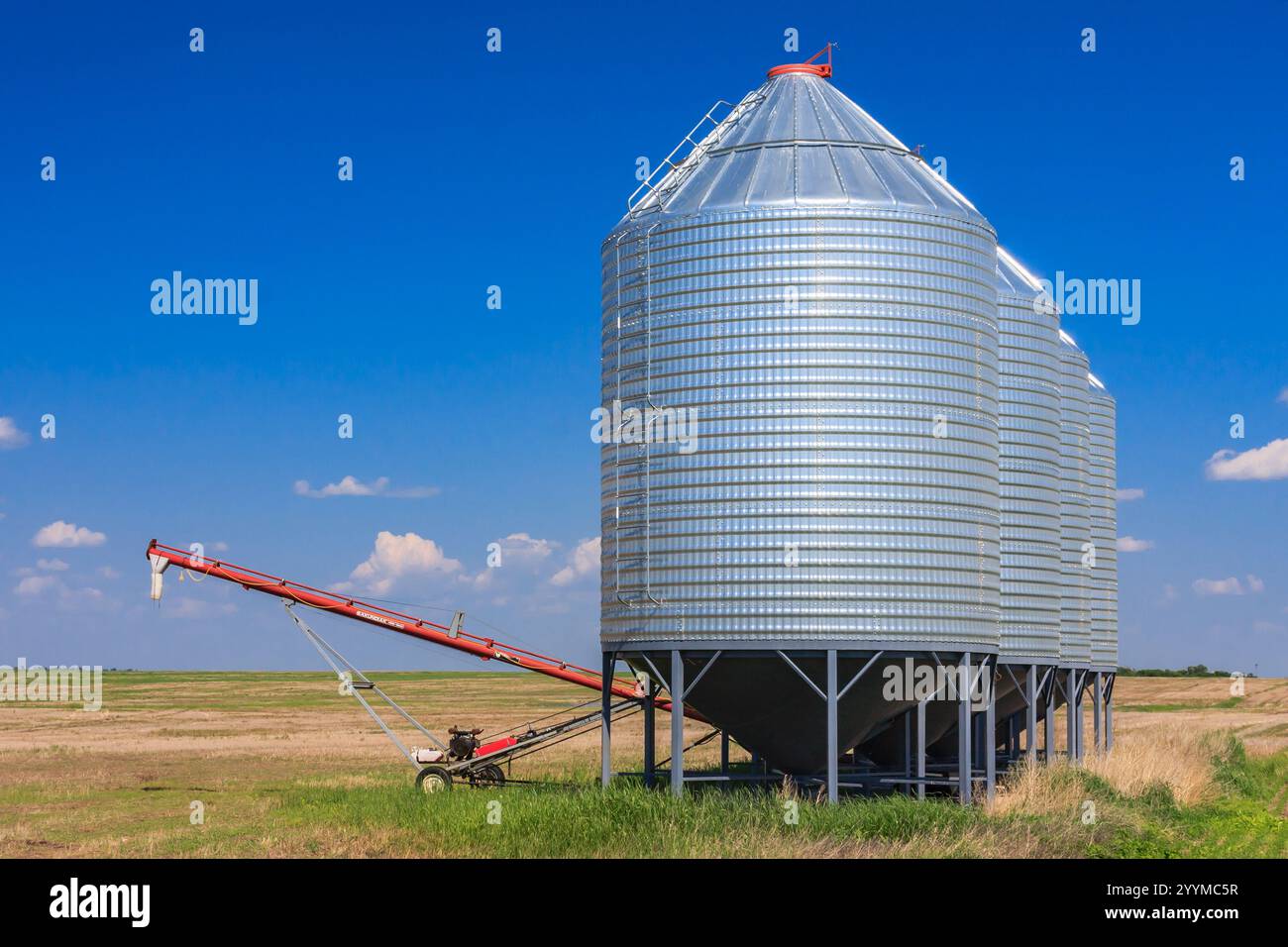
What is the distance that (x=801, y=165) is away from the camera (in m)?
30.1

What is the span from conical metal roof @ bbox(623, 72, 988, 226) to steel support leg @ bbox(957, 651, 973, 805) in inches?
331

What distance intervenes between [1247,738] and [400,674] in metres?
112

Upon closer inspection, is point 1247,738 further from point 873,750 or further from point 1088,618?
point 873,750

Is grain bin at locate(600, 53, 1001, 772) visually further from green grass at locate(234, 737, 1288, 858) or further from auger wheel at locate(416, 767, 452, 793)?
auger wheel at locate(416, 767, 452, 793)

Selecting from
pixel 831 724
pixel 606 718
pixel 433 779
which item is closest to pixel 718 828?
pixel 831 724

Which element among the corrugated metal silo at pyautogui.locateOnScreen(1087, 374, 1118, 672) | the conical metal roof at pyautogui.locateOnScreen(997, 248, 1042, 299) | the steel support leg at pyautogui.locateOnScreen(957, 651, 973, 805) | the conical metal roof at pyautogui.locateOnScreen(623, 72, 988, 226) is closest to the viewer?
the steel support leg at pyautogui.locateOnScreen(957, 651, 973, 805)

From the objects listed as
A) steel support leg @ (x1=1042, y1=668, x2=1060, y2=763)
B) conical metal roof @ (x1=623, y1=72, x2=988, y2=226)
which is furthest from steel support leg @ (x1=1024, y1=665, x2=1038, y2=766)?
conical metal roof @ (x1=623, y1=72, x2=988, y2=226)

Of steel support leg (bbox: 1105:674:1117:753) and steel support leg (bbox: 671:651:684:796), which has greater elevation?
steel support leg (bbox: 671:651:684:796)

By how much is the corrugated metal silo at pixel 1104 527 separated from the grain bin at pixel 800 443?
1405 centimetres

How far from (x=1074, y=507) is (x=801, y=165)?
14437 millimetres

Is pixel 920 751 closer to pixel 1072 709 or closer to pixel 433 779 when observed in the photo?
pixel 433 779

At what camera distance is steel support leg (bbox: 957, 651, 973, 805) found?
1152 inches

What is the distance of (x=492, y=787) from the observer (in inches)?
1326

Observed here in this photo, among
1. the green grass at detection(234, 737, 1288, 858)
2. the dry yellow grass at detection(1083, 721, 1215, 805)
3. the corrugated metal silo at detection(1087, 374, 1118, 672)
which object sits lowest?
the dry yellow grass at detection(1083, 721, 1215, 805)
